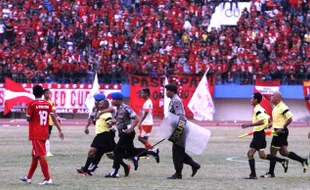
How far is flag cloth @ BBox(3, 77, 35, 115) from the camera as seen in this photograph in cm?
4309

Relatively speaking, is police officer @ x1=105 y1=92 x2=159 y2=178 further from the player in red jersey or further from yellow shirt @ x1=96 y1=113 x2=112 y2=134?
the player in red jersey

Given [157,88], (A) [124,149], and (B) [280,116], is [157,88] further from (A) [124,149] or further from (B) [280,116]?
(A) [124,149]

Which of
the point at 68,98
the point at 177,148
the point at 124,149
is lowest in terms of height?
the point at 68,98

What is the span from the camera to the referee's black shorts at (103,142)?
18250mm

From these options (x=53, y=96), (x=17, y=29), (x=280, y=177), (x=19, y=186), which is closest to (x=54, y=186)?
(x=19, y=186)

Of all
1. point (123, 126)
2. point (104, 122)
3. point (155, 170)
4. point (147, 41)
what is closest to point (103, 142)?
point (104, 122)

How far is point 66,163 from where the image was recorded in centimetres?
2102

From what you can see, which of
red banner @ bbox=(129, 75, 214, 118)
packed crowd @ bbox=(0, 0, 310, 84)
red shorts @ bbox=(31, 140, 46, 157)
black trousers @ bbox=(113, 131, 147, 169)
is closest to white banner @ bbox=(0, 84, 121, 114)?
packed crowd @ bbox=(0, 0, 310, 84)

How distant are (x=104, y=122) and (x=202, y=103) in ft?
80.7

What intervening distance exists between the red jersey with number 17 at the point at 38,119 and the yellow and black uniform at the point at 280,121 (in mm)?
5113

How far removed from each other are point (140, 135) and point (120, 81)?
67.2ft

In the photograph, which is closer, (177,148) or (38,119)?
(38,119)

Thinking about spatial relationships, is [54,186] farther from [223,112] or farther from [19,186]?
[223,112]

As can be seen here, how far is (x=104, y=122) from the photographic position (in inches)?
723
